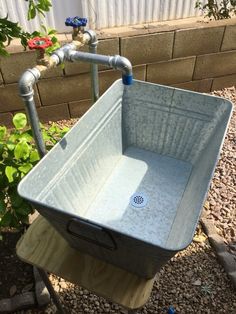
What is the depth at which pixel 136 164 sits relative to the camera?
1.88m

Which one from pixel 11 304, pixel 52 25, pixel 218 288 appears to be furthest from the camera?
pixel 52 25

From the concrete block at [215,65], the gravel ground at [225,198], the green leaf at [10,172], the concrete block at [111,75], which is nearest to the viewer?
the green leaf at [10,172]

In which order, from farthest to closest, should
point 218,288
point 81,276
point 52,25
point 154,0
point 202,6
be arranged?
point 202,6 → point 154,0 → point 52,25 → point 218,288 → point 81,276

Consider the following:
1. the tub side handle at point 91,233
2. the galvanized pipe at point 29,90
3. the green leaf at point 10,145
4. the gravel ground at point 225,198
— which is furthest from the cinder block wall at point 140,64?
the tub side handle at point 91,233

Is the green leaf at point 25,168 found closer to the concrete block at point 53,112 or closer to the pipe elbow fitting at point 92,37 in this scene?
the pipe elbow fitting at point 92,37

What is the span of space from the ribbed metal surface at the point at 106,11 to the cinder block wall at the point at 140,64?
883mm

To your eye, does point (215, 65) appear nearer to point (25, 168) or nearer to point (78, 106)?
point (78, 106)

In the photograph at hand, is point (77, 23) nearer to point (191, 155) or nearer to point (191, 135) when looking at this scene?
point (191, 135)

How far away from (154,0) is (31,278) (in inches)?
144

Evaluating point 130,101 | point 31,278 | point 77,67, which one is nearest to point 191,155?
point 130,101

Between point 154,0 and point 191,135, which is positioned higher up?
point 154,0

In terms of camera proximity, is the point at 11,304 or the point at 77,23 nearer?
the point at 77,23

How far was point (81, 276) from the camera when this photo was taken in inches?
50.7

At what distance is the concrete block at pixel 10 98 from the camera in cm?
289
